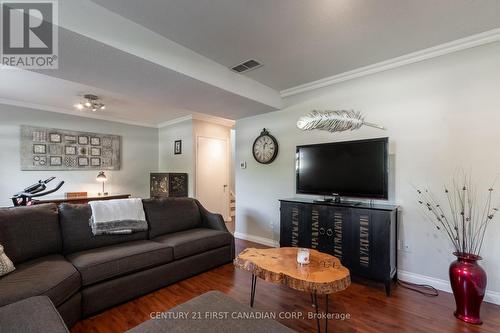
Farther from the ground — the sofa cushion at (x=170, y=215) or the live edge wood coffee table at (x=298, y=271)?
the sofa cushion at (x=170, y=215)

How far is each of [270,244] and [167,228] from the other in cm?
178

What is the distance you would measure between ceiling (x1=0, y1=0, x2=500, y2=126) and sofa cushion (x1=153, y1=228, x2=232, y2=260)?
182 centimetres

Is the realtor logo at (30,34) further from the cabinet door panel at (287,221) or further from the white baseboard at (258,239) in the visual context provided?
the white baseboard at (258,239)

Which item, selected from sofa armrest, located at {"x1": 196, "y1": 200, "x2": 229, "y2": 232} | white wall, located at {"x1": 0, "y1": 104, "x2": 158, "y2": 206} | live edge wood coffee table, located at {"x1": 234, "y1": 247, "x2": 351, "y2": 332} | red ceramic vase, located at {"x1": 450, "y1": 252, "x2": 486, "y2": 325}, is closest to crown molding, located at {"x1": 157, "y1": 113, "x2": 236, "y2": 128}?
white wall, located at {"x1": 0, "y1": 104, "x2": 158, "y2": 206}

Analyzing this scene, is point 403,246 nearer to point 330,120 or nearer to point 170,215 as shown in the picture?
point 330,120

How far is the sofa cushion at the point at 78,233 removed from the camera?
97.9 inches

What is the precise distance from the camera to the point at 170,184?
17.3 feet

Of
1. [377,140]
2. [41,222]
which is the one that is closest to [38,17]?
[41,222]

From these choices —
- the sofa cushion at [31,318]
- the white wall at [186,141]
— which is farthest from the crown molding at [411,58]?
the sofa cushion at [31,318]

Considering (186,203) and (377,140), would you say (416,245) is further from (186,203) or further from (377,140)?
(186,203)

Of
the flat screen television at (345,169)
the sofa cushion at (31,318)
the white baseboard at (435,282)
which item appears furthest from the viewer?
the flat screen television at (345,169)

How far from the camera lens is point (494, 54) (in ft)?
7.73

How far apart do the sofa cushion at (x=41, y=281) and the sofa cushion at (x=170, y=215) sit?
1.04 meters

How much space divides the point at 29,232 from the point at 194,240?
5.14 feet
